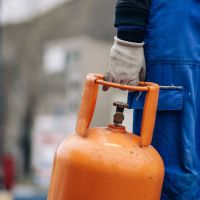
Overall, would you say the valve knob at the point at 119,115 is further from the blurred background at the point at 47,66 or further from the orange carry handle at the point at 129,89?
the blurred background at the point at 47,66

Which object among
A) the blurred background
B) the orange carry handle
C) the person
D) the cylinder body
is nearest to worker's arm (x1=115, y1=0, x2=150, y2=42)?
the person

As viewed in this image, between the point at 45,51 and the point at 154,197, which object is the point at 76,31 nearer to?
the point at 45,51

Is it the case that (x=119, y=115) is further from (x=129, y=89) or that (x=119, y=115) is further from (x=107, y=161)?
(x=107, y=161)

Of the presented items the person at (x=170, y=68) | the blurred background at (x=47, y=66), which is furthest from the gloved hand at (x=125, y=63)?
the blurred background at (x=47, y=66)

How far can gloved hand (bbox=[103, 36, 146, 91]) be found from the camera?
8.93ft

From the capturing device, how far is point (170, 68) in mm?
2777

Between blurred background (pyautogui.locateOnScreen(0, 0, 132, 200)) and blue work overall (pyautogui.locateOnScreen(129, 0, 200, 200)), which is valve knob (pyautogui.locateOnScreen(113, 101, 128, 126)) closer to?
blue work overall (pyautogui.locateOnScreen(129, 0, 200, 200))

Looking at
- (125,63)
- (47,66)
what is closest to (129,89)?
(125,63)

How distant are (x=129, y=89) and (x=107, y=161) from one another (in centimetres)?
31

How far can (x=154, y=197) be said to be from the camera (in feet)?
8.61

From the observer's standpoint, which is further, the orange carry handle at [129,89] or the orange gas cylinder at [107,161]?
the orange carry handle at [129,89]

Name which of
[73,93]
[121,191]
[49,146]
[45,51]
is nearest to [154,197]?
[121,191]

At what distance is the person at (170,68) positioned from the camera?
275 centimetres

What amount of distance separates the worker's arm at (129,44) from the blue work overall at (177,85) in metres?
0.04
